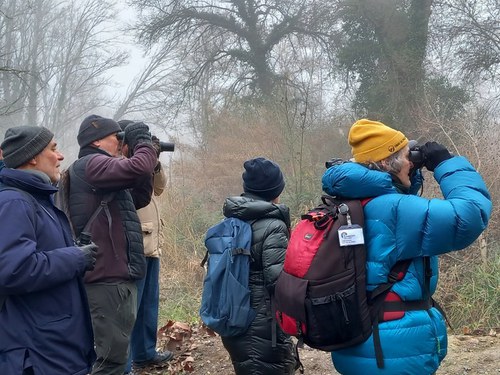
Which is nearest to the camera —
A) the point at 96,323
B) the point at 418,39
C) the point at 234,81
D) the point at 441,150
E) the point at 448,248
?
the point at 448,248

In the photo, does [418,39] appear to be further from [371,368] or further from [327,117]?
[371,368]

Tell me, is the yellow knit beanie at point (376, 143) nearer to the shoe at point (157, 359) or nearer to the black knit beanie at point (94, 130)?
the black knit beanie at point (94, 130)

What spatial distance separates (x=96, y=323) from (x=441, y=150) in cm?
226

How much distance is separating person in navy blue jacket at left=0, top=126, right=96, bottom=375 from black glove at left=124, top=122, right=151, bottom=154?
3.67ft

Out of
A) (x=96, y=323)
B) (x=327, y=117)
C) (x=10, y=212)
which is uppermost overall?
(x=327, y=117)

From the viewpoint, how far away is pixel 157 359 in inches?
184

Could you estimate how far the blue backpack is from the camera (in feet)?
10.3

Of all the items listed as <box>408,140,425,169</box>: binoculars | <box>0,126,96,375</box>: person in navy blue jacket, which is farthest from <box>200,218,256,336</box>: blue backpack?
<box>408,140,425,169</box>: binoculars

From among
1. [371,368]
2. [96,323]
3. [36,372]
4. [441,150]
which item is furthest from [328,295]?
[96,323]

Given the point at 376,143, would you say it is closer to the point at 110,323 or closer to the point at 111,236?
the point at 111,236

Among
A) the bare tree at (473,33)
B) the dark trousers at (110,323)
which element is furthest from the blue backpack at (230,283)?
the bare tree at (473,33)

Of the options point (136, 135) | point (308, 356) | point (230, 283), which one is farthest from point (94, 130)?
point (308, 356)

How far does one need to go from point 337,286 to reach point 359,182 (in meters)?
0.43

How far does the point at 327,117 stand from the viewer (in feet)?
50.5
